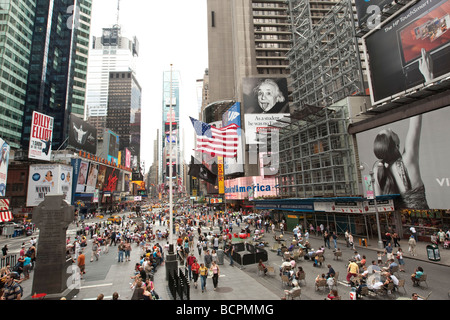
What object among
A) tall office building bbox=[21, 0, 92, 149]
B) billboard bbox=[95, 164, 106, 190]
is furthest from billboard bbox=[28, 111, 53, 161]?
tall office building bbox=[21, 0, 92, 149]

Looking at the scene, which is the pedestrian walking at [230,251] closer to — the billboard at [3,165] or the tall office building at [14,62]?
the billboard at [3,165]

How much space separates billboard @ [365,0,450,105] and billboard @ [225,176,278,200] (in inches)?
1193

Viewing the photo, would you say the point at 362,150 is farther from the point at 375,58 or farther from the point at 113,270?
the point at 113,270

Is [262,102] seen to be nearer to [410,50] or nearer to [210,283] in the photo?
[410,50]

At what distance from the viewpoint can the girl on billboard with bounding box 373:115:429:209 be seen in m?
23.1

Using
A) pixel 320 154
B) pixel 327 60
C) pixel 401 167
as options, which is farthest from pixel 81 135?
pixel 401 167

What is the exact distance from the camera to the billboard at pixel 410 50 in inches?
873

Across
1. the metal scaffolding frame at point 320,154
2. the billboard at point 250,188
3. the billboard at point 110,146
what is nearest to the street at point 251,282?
the metal scaffolding frame at point 320,154

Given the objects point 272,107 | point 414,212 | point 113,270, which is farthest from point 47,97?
point 414,212

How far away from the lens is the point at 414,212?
25250 millimetres

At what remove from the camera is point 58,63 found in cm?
9556

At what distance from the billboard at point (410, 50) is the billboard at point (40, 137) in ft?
190
